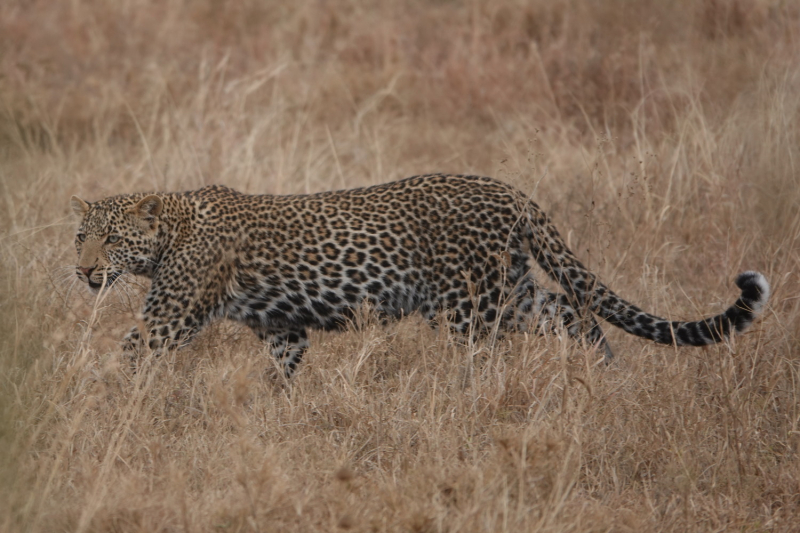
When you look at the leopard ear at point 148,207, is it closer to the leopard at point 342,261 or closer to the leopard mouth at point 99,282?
the leopard at point 342,261

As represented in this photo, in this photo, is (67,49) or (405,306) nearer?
(405,306)

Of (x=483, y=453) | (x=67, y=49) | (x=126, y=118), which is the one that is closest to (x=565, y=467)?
(x=483, y=453)

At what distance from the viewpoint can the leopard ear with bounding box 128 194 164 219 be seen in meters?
6.14

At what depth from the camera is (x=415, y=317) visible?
6785 millimetres

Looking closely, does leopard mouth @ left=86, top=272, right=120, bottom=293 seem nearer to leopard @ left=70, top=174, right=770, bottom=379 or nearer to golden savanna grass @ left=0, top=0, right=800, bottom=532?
leopard @ left=70, top=174, right=770, bottom=379

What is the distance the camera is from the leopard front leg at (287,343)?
6570 mm

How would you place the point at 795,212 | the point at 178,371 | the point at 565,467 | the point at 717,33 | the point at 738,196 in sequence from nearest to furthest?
1. the point at 565,467
2. the point at 178,371
3. the point at 795,212
4. the point at 738,196
5. the point at 717,33

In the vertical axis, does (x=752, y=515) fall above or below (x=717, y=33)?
below

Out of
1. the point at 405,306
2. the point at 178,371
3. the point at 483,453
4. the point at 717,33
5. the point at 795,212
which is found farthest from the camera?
the point at 717,33

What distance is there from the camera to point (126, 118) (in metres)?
11.2

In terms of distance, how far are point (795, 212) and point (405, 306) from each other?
3072mm

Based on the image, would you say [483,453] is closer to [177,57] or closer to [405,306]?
[405,306]

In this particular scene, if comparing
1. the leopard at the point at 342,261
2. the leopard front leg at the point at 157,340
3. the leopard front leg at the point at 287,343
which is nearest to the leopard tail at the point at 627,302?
the leopard at the point at 342,261

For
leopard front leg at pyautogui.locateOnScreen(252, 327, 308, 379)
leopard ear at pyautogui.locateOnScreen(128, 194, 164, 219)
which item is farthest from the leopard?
leopard front leg at pyautogui.locateOnScreen(252, 327, 308, 379)
